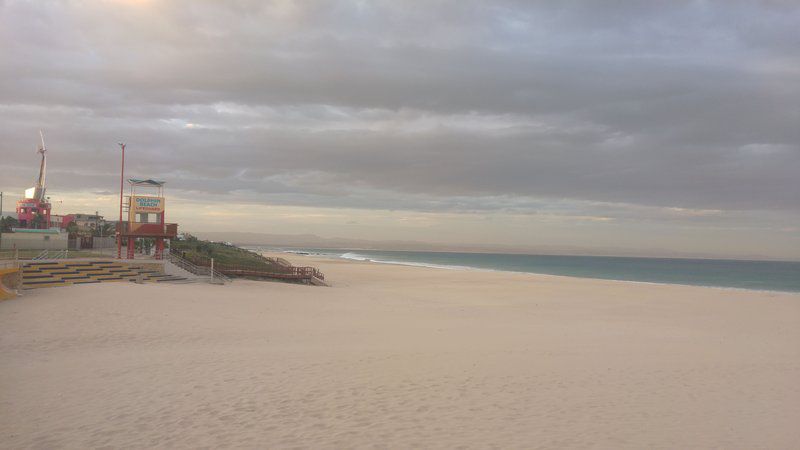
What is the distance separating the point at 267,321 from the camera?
16.8 metres

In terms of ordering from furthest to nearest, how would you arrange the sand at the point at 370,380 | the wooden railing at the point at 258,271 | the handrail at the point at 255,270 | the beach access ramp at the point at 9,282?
the wooden railing at the point at 258,271 → the handrail at the point at 255,270 → the beach access ramp at the point at 9,282 → the sand at the point at 370,380

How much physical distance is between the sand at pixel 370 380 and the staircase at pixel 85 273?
13.5 feet

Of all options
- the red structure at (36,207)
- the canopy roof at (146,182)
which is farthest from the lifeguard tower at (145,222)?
the red structure at (36,207)

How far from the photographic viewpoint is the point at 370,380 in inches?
382

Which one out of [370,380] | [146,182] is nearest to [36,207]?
[146,182]

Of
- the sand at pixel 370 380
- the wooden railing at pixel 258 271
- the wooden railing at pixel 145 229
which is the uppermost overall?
the wooden railing at pixel 145 229

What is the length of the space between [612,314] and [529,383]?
15.6m

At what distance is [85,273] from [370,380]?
2116 centimetres

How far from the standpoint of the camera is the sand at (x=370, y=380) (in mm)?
7145

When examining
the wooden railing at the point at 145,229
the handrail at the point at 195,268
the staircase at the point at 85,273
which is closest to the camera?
the staircase at the point at 85,273

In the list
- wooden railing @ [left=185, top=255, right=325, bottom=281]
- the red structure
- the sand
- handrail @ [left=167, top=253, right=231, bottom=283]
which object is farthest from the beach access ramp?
the red structure

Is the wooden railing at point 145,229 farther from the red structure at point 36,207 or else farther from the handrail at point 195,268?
the red structure at point 36,207

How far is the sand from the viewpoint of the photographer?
281 inches

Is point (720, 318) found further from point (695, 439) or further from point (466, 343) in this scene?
point (695, 439)
